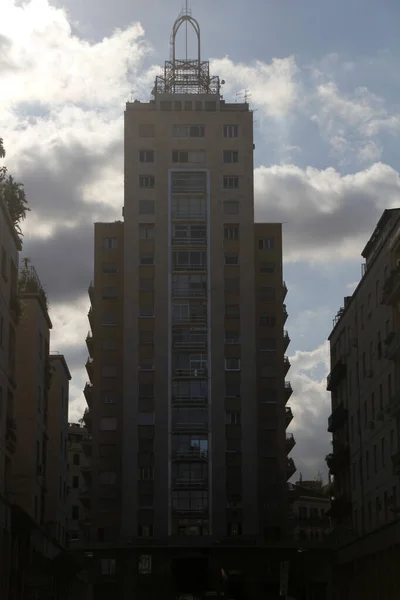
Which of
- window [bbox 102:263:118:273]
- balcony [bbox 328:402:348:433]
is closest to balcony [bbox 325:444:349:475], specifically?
balcony [bbox 328:402:348:433]

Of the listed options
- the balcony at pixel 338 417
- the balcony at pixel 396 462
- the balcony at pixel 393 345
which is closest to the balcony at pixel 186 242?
the balcony at pixel 338 417

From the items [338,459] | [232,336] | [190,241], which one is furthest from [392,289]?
[190,241]

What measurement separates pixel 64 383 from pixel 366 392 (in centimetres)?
2632

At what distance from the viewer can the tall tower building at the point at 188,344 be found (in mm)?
96875

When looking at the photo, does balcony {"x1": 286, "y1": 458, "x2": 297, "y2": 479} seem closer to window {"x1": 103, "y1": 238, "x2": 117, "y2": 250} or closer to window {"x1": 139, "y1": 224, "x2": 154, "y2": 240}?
window {"x1": 139, "y1": 224, "x2": 154, "y2": 240}

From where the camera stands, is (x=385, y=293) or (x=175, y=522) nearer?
(x=385, y=293)

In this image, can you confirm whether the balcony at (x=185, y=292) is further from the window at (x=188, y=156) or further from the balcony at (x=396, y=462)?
the balcony at (x=396, y=462)

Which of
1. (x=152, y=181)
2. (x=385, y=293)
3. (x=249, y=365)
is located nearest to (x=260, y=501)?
(x=249, y=365)

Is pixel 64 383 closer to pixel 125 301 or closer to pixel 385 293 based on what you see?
pixel 125 301

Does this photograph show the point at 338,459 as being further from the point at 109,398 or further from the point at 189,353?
the point at 109,398

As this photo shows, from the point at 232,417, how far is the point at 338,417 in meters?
12.6

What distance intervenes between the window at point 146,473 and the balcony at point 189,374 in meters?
8.41

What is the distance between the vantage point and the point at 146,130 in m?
104

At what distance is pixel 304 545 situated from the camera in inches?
3696
